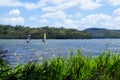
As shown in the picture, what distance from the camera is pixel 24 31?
630 ft

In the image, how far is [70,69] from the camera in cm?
798

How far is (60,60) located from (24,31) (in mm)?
184689

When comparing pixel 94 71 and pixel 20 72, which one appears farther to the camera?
pixel 94 71

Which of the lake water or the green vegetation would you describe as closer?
the green vegetation

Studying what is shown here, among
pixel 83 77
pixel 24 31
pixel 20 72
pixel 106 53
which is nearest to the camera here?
pixel 20 72

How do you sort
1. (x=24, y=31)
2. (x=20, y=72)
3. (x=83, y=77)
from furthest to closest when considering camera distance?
(x=24, y=31) < (x=83, y=77) < (x=20, y=72)

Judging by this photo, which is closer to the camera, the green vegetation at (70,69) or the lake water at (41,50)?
the green vegetation at (70,69)

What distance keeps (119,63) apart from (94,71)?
0.77 metres

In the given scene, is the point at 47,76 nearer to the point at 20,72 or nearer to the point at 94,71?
the point at 20,72

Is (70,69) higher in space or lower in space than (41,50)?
higher

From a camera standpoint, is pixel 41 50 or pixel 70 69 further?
pixel 41 50

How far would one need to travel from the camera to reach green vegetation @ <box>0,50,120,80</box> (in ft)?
23.0

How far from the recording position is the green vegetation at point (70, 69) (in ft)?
23.0

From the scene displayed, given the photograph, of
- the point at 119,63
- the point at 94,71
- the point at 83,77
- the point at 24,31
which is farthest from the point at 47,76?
the point at 24,31
